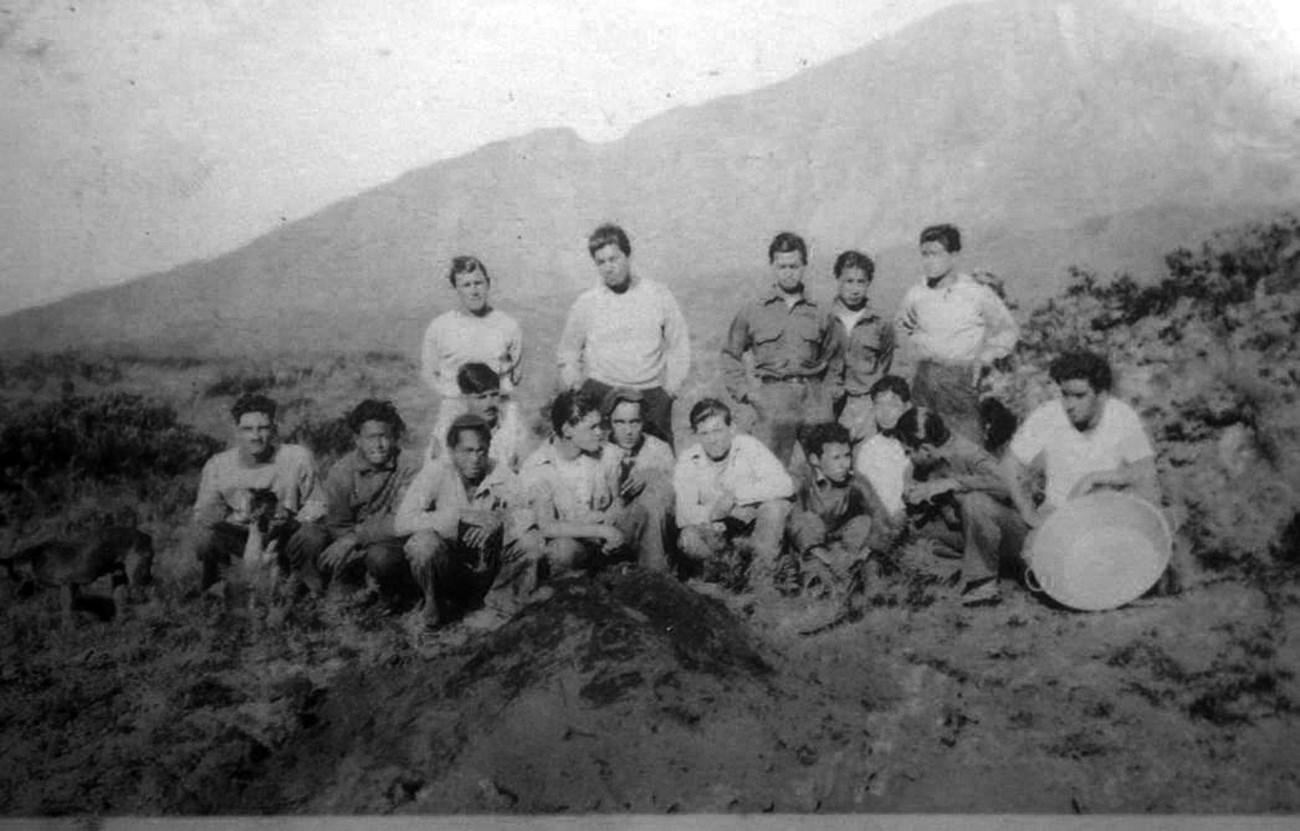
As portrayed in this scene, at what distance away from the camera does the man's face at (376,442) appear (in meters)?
4.34

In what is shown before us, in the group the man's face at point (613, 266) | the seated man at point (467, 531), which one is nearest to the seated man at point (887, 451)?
the man's face at point (613, 266)

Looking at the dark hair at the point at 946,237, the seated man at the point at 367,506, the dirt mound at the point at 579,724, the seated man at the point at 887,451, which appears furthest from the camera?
the dark hair at the point at 946,237

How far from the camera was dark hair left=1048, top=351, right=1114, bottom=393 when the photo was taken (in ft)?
13.6

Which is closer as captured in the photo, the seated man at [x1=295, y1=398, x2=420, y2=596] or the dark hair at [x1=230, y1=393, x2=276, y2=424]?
the seated man at [x1=295, y1=398, x2=420, y2=596]

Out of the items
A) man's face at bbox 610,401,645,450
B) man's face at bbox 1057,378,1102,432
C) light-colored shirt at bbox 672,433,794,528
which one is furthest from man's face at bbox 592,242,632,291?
man's face at bbox 1057,378,1102,432

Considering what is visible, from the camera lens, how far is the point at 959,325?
13.9 feet

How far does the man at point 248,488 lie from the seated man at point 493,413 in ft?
1.95

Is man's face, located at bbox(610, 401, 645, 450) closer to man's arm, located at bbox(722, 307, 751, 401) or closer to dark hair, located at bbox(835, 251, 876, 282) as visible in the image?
man's arm, located at bbox(722, 307, 751, 401)

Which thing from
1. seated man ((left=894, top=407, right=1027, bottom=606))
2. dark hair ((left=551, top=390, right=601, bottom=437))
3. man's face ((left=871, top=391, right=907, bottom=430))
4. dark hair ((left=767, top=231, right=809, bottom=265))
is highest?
dark hair ((left=767, top=231, right=809, bottom=265))

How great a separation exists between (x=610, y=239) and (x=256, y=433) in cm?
168

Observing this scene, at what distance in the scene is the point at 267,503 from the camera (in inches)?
173

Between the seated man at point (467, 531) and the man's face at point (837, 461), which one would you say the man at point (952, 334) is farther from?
the seated man at point (467, 531)

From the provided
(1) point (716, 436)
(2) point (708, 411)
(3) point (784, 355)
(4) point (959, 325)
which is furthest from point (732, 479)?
(4) point (959, 325)

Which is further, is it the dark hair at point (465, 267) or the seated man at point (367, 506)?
the dark hair at point (465, 267)
